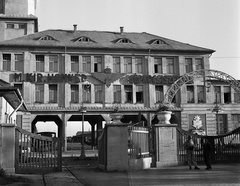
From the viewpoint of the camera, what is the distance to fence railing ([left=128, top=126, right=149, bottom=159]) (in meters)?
15.3

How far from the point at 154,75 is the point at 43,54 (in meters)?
12.3

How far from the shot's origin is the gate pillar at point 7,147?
13.5 m

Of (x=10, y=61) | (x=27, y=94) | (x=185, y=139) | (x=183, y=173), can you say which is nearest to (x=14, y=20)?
(x=10, y=61)

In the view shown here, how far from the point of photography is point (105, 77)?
41.9m

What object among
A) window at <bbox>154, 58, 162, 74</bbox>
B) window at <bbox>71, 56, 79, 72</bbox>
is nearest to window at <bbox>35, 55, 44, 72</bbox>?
window at <bbox>71, 56, 79, 72</bbox>

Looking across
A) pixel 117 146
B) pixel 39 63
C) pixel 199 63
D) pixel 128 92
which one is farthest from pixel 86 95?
pixel 117 146

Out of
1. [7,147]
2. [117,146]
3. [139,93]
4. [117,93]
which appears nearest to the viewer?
A: [7,147]

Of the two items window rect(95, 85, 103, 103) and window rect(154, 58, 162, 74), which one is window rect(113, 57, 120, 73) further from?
window rect(154, 58, 162, 74)

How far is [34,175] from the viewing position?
1380cm

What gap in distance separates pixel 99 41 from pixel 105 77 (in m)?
4.52

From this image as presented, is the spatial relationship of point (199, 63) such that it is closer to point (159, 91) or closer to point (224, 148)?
point (159, 91)

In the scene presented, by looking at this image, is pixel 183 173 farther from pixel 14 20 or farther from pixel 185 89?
pixel 14 20

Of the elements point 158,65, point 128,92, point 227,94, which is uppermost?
point 158,65

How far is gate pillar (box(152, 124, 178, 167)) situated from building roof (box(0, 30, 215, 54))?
26519 millimetres
